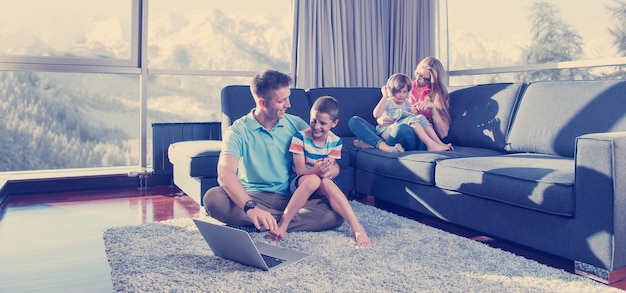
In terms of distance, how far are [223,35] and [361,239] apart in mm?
4248

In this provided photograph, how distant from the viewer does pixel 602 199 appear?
Answer: 6.73 ft

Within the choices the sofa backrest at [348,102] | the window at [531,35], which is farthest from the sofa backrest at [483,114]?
the window at [531,35]

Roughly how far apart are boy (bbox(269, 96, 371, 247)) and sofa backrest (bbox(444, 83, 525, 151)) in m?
1.15

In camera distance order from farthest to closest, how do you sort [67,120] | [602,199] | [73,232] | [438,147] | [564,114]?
[67,120] < [438,147] < [564,114] < [73,232] < [602,199]

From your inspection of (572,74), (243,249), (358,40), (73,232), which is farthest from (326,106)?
(572,74)

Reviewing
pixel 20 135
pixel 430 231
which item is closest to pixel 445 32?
pixel 430 231

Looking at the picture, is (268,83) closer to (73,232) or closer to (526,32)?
(73,232)

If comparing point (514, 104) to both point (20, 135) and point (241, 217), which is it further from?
point (20, 135)

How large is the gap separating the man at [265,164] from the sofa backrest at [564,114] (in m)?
1.19

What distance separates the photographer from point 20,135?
457cm

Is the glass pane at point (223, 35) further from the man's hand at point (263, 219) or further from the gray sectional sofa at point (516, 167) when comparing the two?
the man's hand at point (263, 219)

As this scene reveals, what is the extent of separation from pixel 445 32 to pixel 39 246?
4.05 metres

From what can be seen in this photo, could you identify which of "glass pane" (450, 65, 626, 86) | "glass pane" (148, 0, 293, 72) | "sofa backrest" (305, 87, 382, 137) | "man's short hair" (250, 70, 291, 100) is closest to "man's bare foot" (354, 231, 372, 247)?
"man's short hair" (250, 70, 291, 100)

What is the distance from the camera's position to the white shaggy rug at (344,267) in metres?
1.96
